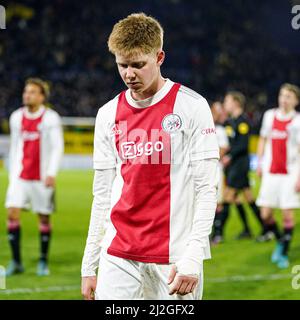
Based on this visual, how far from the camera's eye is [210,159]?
3158 mm

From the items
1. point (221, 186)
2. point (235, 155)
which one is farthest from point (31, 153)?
point (221, 186)

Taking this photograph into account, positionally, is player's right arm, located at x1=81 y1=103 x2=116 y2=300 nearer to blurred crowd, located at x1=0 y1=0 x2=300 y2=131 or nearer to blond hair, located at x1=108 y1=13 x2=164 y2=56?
blond hair, located at x1=108 y1=13 x2=164 y2=56

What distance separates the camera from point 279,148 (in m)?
8.75

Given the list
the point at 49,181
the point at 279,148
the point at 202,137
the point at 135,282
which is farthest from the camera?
the point at 279,148

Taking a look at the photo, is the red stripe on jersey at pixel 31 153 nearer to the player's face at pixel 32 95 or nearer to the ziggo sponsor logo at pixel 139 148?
the player's face at pixel 32 95

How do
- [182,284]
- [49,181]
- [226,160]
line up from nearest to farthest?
[182,284], [49,181], [226,160]

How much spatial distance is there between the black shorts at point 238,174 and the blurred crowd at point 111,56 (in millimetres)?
17657

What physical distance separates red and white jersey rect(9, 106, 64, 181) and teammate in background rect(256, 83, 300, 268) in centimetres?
254

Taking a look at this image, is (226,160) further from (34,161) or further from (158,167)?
(158,167)

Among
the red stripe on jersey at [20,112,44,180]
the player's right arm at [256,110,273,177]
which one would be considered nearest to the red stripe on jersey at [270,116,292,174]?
the player's right arm at [256,110,273,177]

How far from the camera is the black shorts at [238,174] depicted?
10133 mm

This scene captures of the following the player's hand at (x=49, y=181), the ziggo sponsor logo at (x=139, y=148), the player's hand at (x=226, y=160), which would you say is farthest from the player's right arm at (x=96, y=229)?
the player's hand at (x=226, y=160)

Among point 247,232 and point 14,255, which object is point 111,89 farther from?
point 14,255

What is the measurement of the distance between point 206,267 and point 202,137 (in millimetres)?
5150
